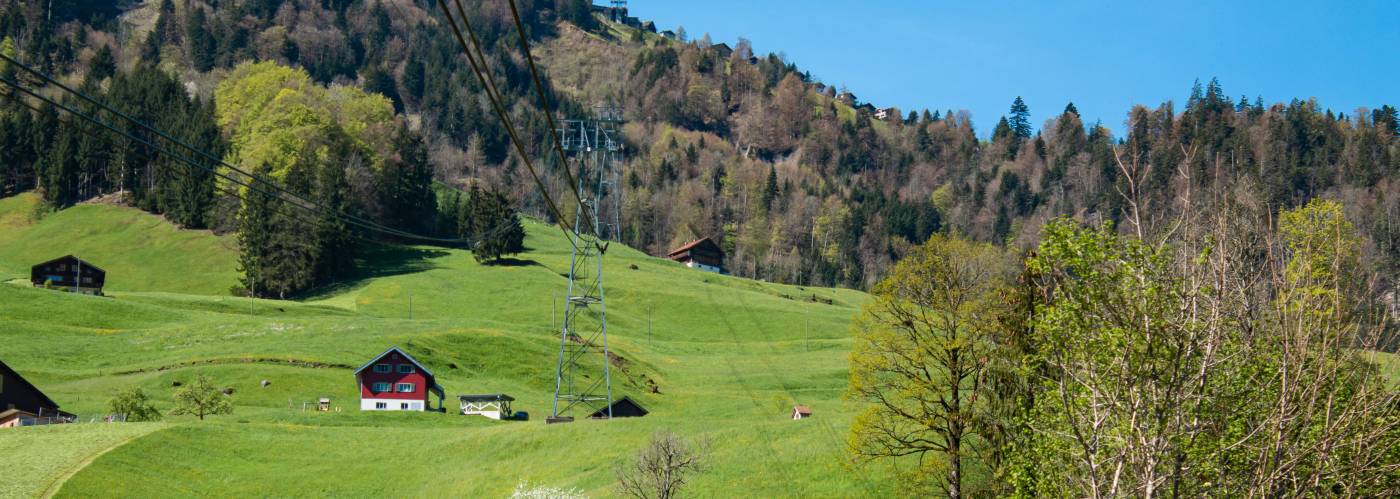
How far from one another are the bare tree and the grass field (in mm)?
1289

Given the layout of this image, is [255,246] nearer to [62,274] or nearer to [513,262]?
[62,274]

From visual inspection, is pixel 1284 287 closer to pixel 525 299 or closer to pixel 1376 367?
pixel 1376 367

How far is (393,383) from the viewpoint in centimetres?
7819

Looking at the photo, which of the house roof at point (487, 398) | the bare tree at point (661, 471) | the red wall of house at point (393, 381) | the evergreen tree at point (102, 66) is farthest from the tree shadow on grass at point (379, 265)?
the bare tree at point (661, 471)

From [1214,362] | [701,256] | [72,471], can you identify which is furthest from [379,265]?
[1214,362]

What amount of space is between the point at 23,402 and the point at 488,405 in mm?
25998

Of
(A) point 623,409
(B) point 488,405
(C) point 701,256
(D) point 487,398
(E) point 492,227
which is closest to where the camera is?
(A) point 623,409

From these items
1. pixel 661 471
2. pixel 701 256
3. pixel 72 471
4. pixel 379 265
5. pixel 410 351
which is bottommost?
pixel 72 471

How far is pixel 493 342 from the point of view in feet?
316

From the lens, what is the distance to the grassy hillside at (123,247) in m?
131

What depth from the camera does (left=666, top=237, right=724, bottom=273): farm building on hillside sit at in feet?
583

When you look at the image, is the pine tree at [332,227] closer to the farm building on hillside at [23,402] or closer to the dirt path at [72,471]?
the farm building on hillside at [23,402]

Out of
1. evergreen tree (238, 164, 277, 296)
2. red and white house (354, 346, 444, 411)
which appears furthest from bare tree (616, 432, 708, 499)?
evergreen tree (238, 164, 277, 296)

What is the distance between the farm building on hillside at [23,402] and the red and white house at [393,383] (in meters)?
17.5
